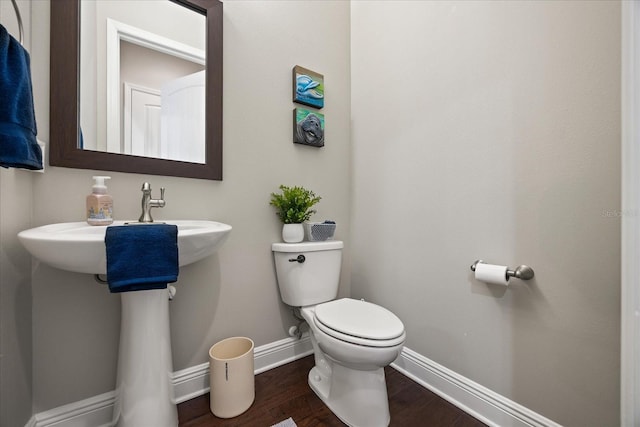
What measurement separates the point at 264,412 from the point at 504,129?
154 cm

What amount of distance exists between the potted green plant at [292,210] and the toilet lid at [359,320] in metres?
0.41

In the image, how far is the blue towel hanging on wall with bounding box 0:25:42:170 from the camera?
57 centimetres

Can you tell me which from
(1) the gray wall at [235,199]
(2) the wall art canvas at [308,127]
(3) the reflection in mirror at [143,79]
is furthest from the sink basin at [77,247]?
(2) the wall art canvas at [308,127]

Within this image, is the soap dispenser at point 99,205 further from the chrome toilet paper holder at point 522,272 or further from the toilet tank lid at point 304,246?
the chrome toilet paper holder at point 522,272

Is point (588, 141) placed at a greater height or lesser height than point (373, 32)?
lesser

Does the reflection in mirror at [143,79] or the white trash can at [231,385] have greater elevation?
the reflection in mirror at [143,79]

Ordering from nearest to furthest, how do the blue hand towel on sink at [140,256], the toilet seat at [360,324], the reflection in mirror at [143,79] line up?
the blue hand towel on sink at [140,256] → the toilet seat at [360,324] → the reflection in mirror at [143,79]

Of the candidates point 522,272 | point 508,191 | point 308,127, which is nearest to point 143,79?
point 308,127

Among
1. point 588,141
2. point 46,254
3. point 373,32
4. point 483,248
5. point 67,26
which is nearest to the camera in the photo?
point 46,254

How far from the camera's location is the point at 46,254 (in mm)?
670

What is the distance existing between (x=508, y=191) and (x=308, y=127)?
3.41 ft

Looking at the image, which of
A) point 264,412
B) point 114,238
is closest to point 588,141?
point 114,238

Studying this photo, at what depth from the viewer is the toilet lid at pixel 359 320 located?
0.93 metres

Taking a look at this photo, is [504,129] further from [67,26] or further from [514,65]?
[67,26]
